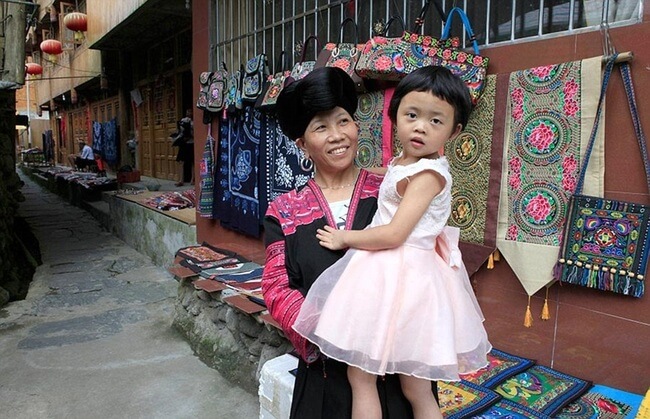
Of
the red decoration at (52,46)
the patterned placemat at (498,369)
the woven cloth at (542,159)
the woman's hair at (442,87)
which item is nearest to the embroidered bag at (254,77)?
the woven cloth at (542,159)

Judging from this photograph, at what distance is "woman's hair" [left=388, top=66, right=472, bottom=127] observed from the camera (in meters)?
1.25

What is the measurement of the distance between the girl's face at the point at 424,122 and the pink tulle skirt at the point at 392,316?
0.28 m

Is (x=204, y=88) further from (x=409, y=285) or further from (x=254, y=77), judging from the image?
(x=409, y=285)

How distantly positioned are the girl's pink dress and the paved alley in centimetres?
253

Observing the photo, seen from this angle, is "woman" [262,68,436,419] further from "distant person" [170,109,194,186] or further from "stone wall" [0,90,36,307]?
"distant person" [170,109,194,186]

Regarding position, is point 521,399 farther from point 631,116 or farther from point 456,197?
point 631,116

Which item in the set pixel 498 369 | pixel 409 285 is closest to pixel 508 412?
pixel 498 369

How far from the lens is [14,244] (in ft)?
26.1

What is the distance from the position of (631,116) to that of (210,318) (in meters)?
3.57

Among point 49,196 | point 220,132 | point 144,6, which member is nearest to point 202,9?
point 220,132

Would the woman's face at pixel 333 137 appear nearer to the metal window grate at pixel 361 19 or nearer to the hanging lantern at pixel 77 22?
the metal window grate at pixel 361 19

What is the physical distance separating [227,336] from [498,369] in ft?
8.01

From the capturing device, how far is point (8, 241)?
281 inches

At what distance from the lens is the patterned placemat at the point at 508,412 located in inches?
80.0
